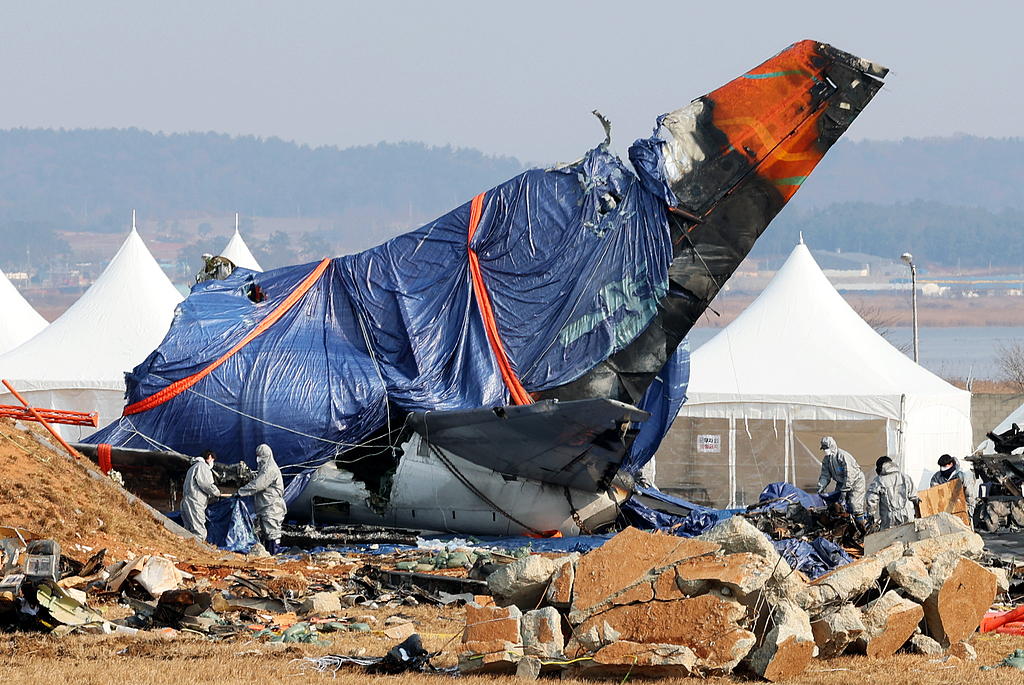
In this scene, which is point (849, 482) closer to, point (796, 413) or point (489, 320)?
point (489, 320)

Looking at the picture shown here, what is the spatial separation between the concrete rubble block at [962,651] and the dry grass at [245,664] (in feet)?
0.24

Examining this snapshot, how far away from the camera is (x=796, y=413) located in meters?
20.4

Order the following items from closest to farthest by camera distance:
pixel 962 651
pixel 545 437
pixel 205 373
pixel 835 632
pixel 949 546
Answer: pixel 835 632
pixel 962 651
pixel 949 546
pixel 545 437
pixel 205 373

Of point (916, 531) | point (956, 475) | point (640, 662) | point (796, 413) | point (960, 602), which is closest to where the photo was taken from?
point (640, 662)

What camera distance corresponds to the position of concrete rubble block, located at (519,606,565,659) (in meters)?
7.23

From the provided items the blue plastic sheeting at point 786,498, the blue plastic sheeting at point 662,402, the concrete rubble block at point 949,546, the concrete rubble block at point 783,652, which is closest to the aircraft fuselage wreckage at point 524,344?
the blue plastic sheeting at point 662,402

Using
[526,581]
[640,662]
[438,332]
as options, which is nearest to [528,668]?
[640,662]

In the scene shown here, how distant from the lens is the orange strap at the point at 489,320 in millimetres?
14828

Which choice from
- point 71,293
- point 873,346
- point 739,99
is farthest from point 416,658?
point 71,293

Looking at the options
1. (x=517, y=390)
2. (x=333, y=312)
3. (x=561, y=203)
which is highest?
(x=561, y=203)

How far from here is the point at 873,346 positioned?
22203 millimetres

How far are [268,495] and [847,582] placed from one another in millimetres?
8054

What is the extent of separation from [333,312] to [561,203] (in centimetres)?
371

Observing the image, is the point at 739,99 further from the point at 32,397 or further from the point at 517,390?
the point at 32,397
